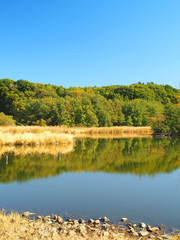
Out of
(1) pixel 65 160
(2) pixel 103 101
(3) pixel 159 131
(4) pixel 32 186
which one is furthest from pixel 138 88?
(4) pixel 32 186

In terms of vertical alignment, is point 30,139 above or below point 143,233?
above

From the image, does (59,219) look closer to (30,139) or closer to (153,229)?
(153,229)

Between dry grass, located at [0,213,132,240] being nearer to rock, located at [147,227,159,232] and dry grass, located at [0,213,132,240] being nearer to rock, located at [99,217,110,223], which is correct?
rock, located at [147,227,159,232]

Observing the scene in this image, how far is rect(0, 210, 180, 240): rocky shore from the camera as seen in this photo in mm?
4561

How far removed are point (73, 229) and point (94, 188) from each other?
13.3 ft

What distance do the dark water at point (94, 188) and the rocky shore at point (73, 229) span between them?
0.53 meters

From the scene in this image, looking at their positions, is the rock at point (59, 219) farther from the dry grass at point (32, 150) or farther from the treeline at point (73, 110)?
the treeline at point (73, 110)

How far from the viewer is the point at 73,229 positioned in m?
5.18

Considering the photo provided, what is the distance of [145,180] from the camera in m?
10.4

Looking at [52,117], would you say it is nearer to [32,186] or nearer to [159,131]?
[159,131]

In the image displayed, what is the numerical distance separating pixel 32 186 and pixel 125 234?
5052mm

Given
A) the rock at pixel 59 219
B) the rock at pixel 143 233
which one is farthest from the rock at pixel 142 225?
the rock at pixel 59 219

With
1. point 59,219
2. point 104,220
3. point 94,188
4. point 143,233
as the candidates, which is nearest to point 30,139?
point 94,188

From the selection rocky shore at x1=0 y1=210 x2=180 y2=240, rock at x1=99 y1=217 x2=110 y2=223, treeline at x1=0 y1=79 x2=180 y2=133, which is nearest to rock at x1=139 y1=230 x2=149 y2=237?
rocky shore at x1=0 y1=210 x2=180 y2=240
